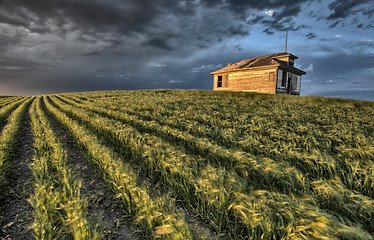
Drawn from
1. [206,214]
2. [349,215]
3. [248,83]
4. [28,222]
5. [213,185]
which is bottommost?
[28,222]

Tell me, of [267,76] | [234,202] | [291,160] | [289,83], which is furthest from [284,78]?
[234,202]

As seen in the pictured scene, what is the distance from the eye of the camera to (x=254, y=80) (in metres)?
24.7

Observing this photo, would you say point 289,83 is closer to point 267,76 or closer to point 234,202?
point 267,76

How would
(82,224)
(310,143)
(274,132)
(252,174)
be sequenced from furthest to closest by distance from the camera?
(274,132)
(310,143)
(252,174)
(82,224)

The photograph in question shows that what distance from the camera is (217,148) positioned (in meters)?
4.29

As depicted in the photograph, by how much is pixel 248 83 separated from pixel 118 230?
2616 cm

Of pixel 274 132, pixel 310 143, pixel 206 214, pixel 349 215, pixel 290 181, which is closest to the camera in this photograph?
pixel 349 215

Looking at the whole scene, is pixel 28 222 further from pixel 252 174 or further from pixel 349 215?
pixel 349 215

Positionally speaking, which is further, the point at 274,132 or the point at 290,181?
the point at 274,132

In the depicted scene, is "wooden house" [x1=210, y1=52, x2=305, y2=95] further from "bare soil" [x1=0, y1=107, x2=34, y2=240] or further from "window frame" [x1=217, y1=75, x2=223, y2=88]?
"bare soil" [x1=0, y1=107, x2=34, y2=240]

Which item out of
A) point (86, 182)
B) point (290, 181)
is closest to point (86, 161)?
point (86, 182)

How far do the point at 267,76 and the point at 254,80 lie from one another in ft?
6.19

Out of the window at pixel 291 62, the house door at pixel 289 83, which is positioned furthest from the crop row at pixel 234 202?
the window at pixel 291 62

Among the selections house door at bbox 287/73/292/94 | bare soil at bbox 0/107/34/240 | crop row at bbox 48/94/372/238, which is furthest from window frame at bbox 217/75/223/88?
bare soil at bbox 0/107/34/240
